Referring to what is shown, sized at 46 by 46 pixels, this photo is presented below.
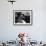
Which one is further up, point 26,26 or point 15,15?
point 15,15

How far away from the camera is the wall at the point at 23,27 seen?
16.8ft

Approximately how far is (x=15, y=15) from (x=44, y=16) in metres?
1.13

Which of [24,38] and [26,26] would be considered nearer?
[24,38]

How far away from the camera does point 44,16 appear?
5117mm

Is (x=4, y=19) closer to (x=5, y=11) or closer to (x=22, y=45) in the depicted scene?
(x=5, y=11)

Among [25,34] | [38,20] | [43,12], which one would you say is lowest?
[25,34]

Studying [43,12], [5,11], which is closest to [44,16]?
[43,12]

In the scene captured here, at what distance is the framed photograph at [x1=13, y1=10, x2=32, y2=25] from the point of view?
5.12 metres

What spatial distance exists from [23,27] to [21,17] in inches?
15.8

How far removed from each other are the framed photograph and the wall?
0.12 metres

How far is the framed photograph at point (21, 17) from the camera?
5125 millimetres

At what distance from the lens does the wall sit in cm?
511

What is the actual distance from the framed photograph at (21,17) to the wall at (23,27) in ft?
0.39

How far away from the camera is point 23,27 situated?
16.9ft
